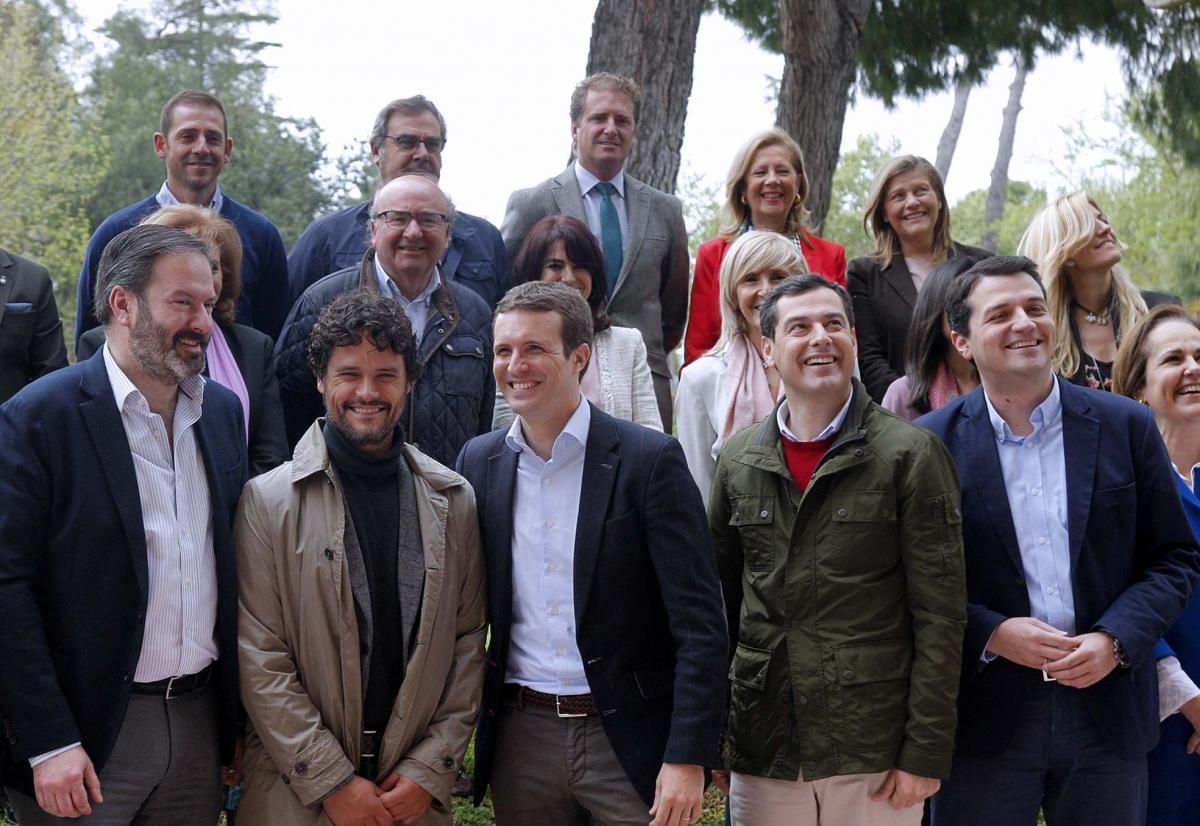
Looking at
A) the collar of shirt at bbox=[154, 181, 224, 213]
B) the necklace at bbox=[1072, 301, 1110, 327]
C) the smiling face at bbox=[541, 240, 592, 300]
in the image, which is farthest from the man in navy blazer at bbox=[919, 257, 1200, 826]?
the collar of shirt at bbox=[154, 181, 224, 213]

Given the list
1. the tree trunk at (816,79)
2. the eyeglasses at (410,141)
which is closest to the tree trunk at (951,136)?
the tree trunk at (816,79)

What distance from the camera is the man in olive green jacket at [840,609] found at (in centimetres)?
332

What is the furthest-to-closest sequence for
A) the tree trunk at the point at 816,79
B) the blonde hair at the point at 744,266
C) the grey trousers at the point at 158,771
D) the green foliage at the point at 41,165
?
the green foliage at the point at 41,165 → the tree trunk at the point at 816,79 → the blonde hair at the point at 744,266 → the grey trousers at the point at 158,771

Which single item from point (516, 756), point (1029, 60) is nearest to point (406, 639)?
point (516, 756)

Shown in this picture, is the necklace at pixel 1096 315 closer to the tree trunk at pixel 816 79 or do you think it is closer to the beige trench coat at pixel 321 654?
the beige trench coat at pixel 321 654

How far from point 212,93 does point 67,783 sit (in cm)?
2598

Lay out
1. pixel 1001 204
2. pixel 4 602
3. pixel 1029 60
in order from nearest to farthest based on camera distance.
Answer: pixel 4 602, pixel 1029 60, pixel 1001 204

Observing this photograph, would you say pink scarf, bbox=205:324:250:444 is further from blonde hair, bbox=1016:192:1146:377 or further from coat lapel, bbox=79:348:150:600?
blonde hair, bbox=1016:192:1146:377

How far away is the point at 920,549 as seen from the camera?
333 cm

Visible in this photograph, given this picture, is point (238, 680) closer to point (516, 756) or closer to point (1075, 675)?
point (516, 756)

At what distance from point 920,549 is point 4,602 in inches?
89.2

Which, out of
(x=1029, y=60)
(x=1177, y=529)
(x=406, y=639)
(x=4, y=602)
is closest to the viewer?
(x=4, y=602)

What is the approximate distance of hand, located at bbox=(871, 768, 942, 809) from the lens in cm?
330

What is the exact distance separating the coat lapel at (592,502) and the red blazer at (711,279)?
1722 mm
